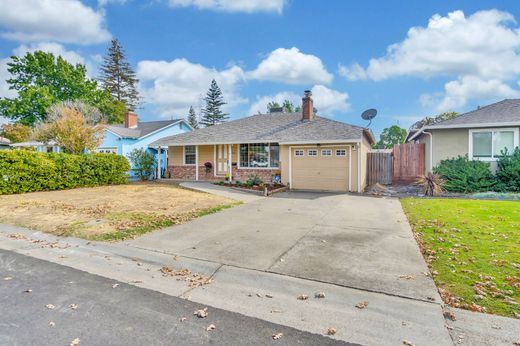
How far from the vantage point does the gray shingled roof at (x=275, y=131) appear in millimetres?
15656

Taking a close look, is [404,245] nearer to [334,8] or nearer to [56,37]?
[334,8]

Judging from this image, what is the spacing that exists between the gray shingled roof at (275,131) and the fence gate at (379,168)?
4.76ft

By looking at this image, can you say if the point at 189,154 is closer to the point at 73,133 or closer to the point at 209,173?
the point at 209,173

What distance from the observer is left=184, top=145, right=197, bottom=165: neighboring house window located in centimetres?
2070

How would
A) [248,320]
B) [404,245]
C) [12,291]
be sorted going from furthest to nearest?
[404,245]
[12,291]
[248,320]

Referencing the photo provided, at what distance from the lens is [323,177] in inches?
611

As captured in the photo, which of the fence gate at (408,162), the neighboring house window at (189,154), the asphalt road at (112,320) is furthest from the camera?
the neighboring house window at (189,154)

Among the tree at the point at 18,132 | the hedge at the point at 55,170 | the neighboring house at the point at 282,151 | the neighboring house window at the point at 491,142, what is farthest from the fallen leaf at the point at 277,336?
the tree at the point at 18,132

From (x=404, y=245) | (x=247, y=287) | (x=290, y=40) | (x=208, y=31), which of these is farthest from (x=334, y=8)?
(x=247, y=287)

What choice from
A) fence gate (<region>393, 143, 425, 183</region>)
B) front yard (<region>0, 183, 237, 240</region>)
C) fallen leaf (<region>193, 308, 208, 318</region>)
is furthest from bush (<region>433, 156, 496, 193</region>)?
fallen leaf (<region>193, 308, 208, 318</region>)

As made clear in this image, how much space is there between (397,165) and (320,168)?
193 inches

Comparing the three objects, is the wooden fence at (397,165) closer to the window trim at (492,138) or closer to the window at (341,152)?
the window trim at (492,138)

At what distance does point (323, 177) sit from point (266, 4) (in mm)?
8859

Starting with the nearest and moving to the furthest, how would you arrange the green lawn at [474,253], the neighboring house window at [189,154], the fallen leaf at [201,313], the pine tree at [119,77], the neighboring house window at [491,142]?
the fallen leaf at [201,313] → the green lawn at [474,253] → the neighboring house window at [491,142] → the neighboring house window at [189,154] → the pine tree at [119,77]
